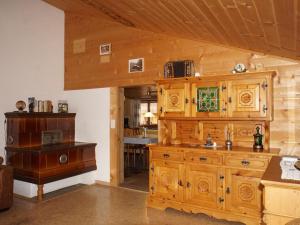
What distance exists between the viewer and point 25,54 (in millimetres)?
5098

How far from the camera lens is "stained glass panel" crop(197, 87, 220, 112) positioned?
3.68 m

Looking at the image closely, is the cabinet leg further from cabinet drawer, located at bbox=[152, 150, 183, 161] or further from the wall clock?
the wall clock

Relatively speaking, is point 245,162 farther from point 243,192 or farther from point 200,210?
point 200,210

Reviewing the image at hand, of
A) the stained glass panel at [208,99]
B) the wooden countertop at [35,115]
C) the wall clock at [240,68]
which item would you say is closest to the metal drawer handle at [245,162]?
the stained glass panel at [208,99]

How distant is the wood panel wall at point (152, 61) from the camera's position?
351 centimetres

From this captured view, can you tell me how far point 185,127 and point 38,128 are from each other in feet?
8.91

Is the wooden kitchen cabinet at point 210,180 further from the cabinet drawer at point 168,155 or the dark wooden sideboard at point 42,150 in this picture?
the dark wooden sideboard at point 42,150

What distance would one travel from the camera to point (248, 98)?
344cm

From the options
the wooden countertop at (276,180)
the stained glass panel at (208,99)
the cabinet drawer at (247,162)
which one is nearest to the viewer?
the wooden countertop at (276,180)

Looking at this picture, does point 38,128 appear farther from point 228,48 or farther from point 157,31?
point 228,48

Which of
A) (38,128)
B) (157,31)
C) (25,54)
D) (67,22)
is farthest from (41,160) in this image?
(67,22)

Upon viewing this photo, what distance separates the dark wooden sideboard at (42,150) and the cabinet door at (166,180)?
1.67m

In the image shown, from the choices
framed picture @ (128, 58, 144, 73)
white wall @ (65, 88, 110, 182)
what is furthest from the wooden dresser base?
framed picture @ (128, 58, 144, 73)

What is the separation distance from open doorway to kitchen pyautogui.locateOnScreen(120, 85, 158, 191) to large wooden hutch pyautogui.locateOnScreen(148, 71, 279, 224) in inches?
44.2
